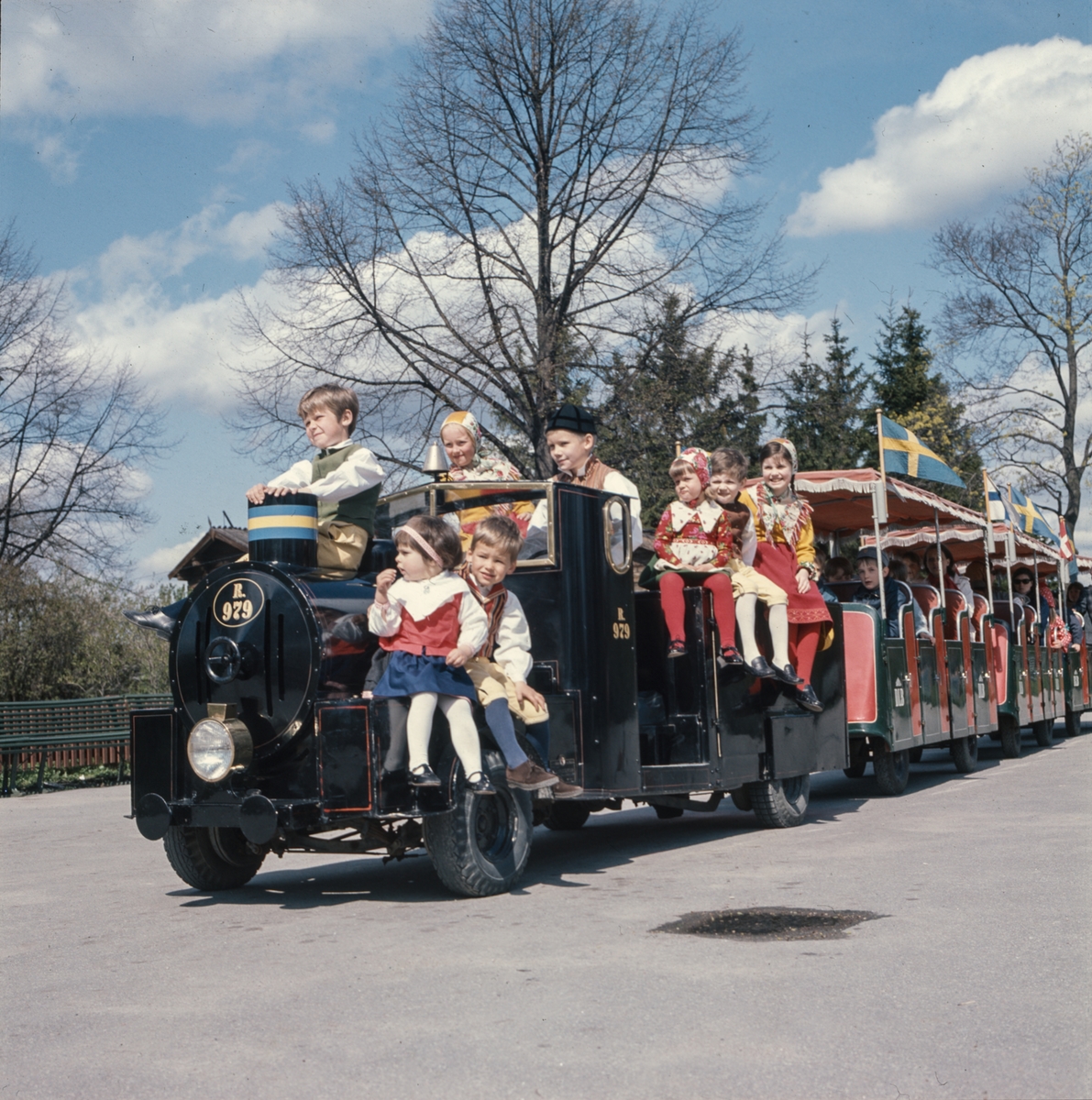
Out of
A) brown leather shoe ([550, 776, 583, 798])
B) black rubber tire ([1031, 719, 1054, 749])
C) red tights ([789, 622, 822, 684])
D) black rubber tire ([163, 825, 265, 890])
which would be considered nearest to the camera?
brown leather shoe ([550, 776, 583, 798])

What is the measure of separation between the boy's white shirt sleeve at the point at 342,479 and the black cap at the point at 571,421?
1465mm

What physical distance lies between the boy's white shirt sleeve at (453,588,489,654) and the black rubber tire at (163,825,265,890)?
1.91 meters

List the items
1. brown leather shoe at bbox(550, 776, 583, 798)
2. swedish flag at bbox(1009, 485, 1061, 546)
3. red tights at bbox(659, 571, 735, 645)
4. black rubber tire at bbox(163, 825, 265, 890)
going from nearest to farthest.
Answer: brown leather shoe at bbox(550, 776, 583, 798) → black rubber tire at bbox(163, 825, 265, 890) → red tights at bbox(659, 571, 735, 645) → swedish flag at bbox(1009, 485, 1061, 546)

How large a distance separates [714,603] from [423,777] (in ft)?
9.83

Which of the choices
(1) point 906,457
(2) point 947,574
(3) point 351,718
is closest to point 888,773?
(1) point 906,457

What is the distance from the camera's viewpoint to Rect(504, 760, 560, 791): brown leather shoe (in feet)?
23.2

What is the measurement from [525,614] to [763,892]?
6.64 ft

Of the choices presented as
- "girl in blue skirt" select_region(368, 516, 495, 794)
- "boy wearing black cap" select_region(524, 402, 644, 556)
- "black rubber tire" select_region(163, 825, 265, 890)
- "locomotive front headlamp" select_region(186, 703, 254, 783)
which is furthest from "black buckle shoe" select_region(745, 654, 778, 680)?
"locomotive front headlamp" select_region(186, 703, 254, 783)

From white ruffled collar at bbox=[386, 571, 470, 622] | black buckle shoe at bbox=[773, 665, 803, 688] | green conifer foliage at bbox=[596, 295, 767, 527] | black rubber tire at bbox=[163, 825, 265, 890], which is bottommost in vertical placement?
black rubber tire at bbox=[163, 825, 265, 890]

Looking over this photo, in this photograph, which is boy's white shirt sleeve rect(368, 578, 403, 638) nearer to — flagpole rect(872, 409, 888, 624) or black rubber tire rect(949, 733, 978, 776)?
flagpole rect(872, 409, 888, 624)

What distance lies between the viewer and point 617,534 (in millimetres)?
8367

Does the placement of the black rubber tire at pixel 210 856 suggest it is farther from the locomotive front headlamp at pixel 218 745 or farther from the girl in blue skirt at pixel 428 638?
the girl in blue skirt at pixel 428 638

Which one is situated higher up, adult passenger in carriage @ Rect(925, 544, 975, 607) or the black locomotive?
adult passenger in carriage @ Rect(925, 544, 975, 607)

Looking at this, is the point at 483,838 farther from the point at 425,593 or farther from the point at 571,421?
the point at 571,421
